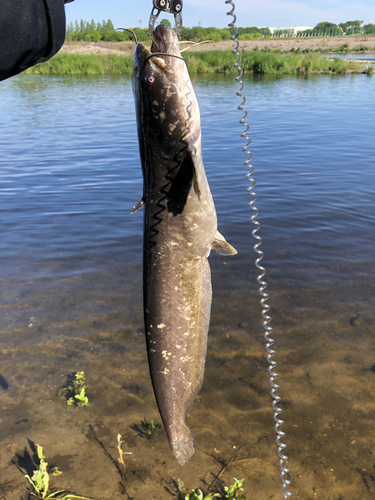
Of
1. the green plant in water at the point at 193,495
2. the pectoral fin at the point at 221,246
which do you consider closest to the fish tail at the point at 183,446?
the green plant in water at the point at 193,495

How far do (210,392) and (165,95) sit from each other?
11.3ft

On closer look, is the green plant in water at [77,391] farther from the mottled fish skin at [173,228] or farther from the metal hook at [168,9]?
the metal hook at [168,9]

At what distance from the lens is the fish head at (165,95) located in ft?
7.04

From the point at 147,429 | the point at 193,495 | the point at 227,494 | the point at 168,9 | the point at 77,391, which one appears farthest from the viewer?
the point at 77,391

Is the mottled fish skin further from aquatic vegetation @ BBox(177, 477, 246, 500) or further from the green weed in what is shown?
the green weed

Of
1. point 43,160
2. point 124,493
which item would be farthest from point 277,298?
point 43,160

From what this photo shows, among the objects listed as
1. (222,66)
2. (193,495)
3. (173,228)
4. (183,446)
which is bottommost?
(193,495)

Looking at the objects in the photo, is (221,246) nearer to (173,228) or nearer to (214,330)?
(173,228)

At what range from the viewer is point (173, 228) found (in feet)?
7.95

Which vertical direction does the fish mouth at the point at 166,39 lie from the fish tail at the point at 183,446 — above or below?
above

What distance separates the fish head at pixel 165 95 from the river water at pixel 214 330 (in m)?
3.01

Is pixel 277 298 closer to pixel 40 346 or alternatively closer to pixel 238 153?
pixel 40 346

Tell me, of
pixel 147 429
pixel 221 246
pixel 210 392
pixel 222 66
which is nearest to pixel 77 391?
pixel 147 429

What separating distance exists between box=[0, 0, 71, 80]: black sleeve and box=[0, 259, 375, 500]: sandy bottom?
3.43m
